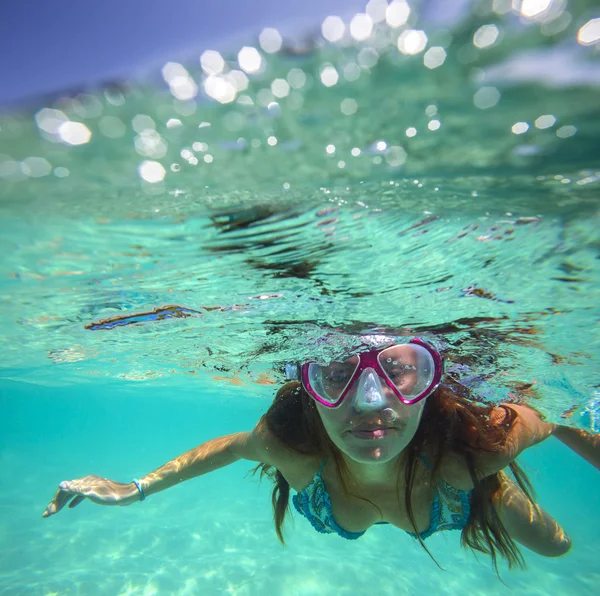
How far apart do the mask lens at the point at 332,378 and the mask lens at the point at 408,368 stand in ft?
1.44

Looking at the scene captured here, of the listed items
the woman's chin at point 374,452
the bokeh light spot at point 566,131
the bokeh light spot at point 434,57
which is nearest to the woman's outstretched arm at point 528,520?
the woman's chin at point 374,452

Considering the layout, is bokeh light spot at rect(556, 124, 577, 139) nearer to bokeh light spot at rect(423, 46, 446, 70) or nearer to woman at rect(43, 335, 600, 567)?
bokeh light spot at rect(423, 46, 446, 70)

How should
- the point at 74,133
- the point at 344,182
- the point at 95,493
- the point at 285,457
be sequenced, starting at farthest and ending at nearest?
the point at 95,493 < the point at 285,457 < the point at 344,182 < the point at 74,133

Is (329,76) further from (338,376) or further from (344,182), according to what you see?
(338,376)

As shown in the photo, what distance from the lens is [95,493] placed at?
5934 millimetres

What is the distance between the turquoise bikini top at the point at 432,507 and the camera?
17.2 feet

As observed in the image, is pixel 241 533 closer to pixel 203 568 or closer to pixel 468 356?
pixel 203 568

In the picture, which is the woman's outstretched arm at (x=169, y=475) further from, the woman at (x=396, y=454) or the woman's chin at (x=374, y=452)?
the woman's chin at (x=374, y=452)

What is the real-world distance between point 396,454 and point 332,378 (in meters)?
1.23

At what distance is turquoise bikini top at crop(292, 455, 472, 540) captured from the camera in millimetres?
5238

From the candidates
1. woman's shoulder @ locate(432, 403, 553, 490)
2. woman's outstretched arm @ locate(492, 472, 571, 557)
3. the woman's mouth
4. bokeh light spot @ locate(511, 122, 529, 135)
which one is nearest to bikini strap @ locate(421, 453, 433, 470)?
woman's shoulder @ locate(432, 403, 553, 490)

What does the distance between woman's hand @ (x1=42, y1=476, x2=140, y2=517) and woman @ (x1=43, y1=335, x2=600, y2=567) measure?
0.06 ft

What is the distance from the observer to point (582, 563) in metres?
21.0

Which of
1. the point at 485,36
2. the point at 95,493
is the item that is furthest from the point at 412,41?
the point at 95,493
